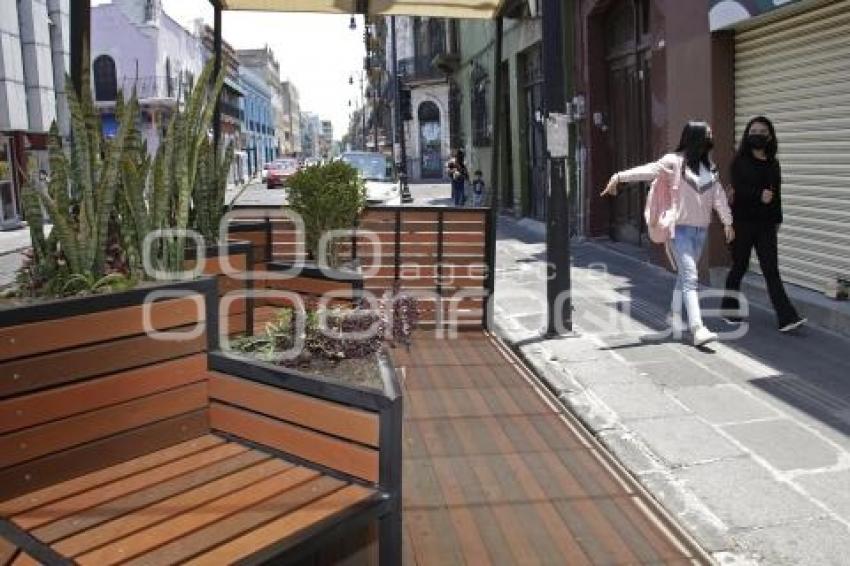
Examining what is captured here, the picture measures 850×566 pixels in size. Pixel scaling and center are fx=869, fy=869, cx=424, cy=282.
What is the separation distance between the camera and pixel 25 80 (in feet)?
100.0

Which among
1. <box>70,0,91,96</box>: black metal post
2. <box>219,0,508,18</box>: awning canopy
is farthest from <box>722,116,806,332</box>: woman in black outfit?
<box>70,0,91,96</box>: black metal post

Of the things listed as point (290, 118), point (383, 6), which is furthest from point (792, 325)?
point (290, 118)

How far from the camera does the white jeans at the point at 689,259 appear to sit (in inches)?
249

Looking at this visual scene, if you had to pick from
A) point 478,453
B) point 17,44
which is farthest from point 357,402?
point 17,44

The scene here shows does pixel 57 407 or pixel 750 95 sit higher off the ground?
pixel 750 95

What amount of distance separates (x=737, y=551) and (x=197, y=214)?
3.82 meters

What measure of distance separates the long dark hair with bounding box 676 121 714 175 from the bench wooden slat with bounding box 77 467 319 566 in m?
4.50

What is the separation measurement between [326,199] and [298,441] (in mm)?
3643

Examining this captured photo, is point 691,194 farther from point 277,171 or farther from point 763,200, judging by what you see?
point 277,171

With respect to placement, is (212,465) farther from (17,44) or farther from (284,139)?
(284,139)

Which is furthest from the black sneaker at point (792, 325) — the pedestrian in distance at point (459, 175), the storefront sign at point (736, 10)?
the pedestrian in distance at point (459, 175)

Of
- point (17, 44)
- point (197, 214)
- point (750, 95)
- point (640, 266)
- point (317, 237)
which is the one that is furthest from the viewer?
point (17, 44)

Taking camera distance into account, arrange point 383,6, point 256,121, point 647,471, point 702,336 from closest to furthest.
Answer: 1. point 647,471
2. point 702,336
3. point 383,6
4. point 256,121

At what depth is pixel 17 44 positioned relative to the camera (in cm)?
2900
